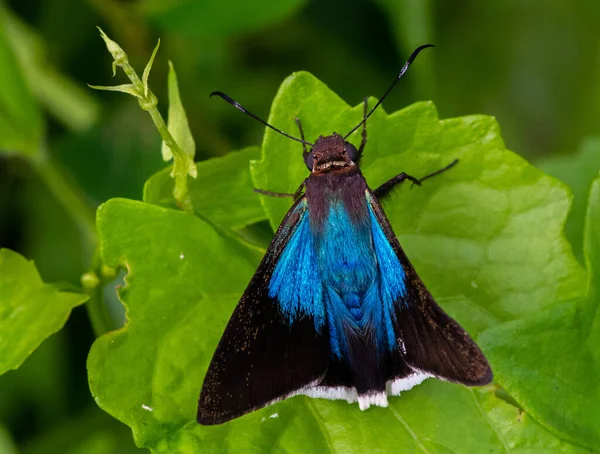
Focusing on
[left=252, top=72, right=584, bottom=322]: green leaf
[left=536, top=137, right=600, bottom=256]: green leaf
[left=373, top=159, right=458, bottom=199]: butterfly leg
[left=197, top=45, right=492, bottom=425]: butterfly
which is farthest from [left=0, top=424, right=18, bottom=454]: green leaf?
[left=536, top=137, right=600, bottom=256]: green leaf

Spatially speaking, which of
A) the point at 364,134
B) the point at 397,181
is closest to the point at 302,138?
the point at 364,134

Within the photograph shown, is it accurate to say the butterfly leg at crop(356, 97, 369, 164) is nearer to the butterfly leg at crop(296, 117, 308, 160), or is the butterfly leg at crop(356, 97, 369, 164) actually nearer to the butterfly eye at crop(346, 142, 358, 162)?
the butterfly eye at crop(346, 142, 358, 162)

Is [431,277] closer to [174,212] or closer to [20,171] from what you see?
[174,212]

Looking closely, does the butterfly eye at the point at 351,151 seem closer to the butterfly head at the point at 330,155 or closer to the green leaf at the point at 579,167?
the butterfly head at the point at 330,155

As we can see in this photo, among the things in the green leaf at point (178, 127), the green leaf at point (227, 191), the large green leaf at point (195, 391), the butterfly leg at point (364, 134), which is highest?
the butterfly leg at point (364, 134)

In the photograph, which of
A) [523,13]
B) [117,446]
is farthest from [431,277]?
[523,13]

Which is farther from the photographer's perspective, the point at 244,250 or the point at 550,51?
the point at 550,51

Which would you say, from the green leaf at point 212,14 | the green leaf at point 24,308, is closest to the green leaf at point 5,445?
the green leaf at point 24,308
